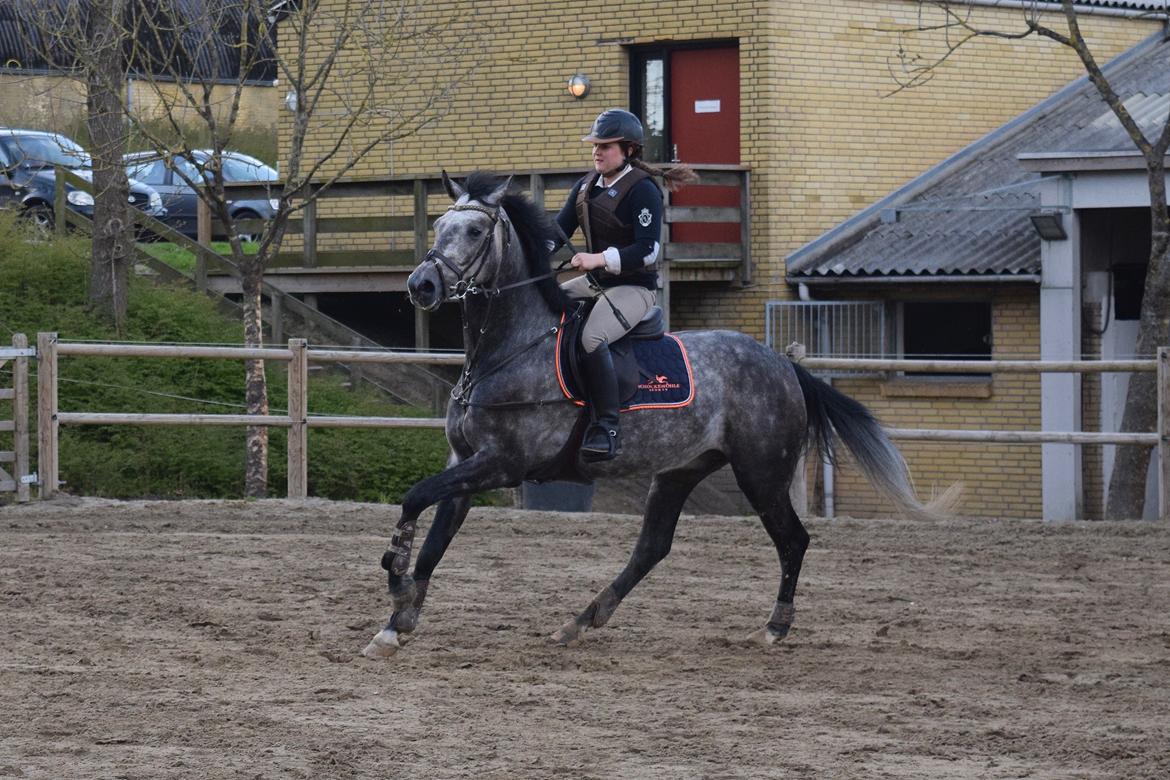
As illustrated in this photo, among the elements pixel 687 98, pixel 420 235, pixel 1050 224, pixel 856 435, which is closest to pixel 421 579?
pixel 856 435

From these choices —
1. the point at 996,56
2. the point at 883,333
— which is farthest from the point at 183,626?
the point at 996,56

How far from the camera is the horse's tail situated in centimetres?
858

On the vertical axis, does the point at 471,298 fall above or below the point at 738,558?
above

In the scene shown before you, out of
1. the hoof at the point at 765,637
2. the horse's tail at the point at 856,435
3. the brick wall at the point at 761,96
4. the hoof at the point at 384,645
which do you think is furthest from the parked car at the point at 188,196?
the hoof at the point at 384,645

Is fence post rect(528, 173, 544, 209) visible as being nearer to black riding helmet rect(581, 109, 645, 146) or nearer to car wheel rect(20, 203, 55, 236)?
car wheel rect(20, 203, 55, 236)

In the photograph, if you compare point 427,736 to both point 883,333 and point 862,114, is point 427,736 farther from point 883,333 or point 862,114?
point 862,114

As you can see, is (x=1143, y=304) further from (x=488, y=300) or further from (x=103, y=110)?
(x=103, y=110)

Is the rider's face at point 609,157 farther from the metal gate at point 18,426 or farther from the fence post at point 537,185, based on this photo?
the fence post at point 537,185

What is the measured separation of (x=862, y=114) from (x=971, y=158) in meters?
1.82

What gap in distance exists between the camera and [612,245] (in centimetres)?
767

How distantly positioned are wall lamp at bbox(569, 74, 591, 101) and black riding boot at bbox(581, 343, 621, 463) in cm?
1379

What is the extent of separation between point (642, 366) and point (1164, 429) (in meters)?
6.85

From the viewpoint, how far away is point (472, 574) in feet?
32.8

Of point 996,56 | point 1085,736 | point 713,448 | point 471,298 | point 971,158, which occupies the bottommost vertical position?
point 1085,736
